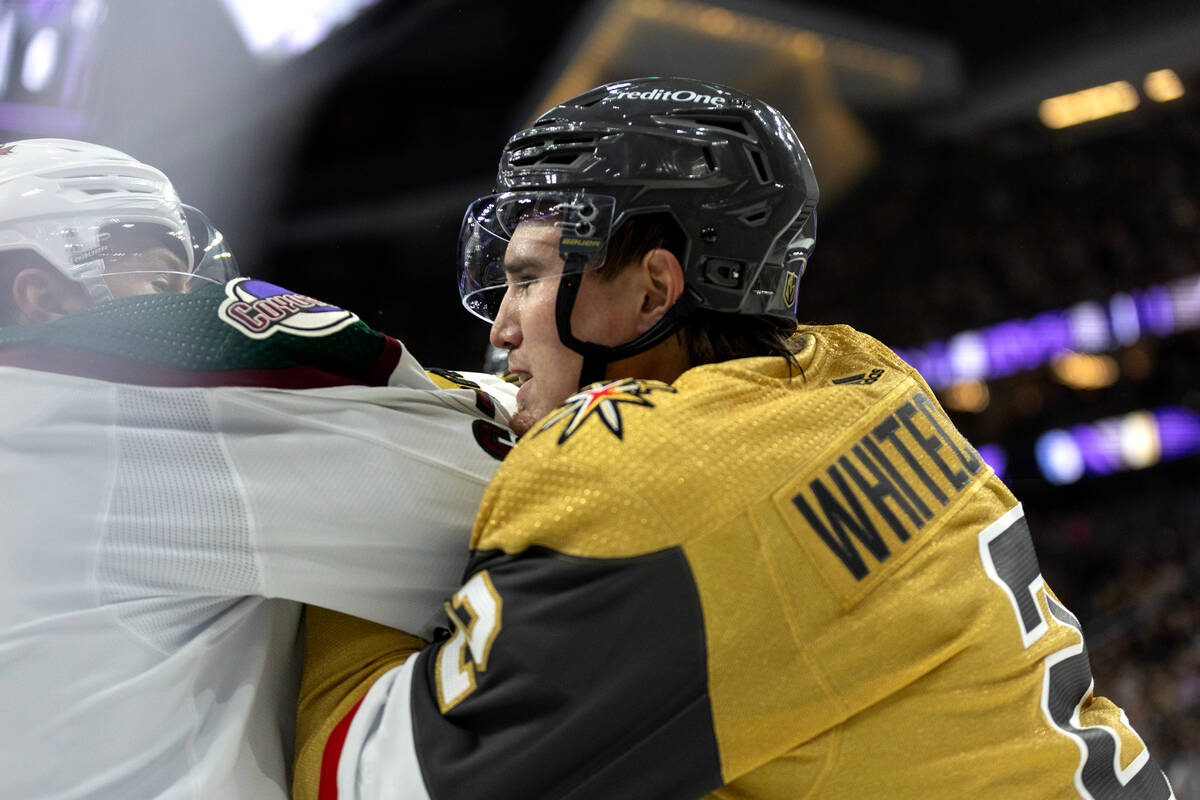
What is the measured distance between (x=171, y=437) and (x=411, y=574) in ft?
1.01

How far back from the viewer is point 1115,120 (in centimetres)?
1184

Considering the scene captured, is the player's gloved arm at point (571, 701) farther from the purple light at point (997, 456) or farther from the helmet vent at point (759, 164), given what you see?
the purple light at point (997, 456)

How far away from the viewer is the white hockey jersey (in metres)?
1.11

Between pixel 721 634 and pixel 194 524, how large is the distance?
57cm

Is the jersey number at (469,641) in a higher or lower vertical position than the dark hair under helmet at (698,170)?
lower

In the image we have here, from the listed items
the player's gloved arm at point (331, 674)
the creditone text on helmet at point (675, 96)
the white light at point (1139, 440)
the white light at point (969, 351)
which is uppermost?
the creditone text on helmet at point (675, 96)

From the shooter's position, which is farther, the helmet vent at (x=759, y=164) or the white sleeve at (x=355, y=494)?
the helmet vent at (x=759, y=164)

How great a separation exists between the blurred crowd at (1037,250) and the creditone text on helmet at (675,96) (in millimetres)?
10336

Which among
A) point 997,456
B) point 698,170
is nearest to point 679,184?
point 698,170

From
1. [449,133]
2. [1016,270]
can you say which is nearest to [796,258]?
[449,133]

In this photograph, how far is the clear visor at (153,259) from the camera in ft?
5.03

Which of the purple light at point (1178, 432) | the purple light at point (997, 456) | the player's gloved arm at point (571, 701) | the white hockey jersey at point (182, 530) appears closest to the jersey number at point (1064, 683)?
the player's gloved arm at point (571, 701)

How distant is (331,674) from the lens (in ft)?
4.12

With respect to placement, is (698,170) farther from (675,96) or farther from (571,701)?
(571,701)
